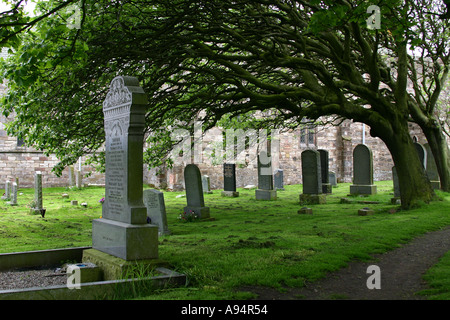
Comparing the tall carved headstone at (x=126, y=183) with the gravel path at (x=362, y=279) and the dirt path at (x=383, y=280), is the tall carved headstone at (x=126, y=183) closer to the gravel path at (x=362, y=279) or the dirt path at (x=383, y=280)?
the gravel path at (x=362, y=279)

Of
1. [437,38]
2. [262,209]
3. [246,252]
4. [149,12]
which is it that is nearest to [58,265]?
[246,252]

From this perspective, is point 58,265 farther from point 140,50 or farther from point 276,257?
point 140,50

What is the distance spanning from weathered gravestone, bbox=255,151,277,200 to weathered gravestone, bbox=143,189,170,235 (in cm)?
867

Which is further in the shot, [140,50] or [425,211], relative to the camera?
[425,211]

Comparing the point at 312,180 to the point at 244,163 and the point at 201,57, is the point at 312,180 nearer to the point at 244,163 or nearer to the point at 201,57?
the point at 201,57

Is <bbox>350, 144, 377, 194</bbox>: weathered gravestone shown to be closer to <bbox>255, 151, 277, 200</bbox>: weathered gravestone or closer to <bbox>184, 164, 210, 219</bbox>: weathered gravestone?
<bbox>255, 151, 277, 200</bbox>: weathered gravestone

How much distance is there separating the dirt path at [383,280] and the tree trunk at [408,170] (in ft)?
15.3

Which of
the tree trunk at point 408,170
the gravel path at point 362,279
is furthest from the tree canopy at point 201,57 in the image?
the gravel path at point 362,279

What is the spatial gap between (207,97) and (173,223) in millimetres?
3937

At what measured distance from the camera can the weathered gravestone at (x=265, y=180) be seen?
18.2 m

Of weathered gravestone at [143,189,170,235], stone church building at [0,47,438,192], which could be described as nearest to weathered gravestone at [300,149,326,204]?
stone church building at [0,47,438,192]

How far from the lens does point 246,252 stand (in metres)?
6.87
